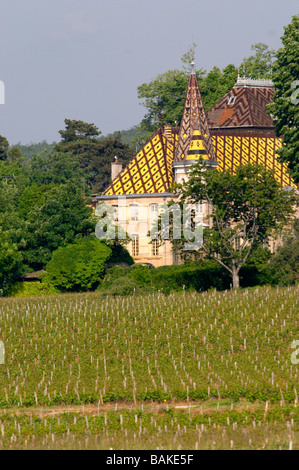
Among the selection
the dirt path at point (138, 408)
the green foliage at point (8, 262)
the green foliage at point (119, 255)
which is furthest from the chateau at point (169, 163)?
the dirt path at point (138, 408)

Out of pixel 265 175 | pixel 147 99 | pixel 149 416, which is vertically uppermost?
pixel 147 99

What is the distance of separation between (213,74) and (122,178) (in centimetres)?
2779

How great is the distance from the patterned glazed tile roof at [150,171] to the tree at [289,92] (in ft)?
64.5

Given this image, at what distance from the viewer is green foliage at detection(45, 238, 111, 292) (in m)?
69.9

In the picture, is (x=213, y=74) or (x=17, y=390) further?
(x=213, y=74)

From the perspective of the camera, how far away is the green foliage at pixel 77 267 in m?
69.9

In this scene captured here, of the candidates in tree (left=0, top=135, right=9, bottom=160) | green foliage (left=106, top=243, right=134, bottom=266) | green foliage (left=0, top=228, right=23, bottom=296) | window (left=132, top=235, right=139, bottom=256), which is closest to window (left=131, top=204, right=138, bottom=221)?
window (left=132, top=235, right=139, bottom=256)

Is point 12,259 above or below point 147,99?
Answer: below

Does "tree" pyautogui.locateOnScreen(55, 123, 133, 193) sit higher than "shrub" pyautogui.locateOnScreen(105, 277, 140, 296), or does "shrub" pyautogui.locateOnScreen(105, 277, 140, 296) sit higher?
"tree" pyautogui.locateOnScreen(55, 123, 133, 193)

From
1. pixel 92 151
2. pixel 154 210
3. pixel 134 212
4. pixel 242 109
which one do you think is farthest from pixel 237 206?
pixel 92 151

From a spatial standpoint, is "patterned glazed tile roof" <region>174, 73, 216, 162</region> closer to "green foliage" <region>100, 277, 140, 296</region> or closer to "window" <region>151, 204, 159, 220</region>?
"window" <region>151, 204, 159, 220</region>

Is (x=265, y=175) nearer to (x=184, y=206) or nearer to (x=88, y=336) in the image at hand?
(x=184, y=206)

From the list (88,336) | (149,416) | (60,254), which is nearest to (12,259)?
(60,254)
